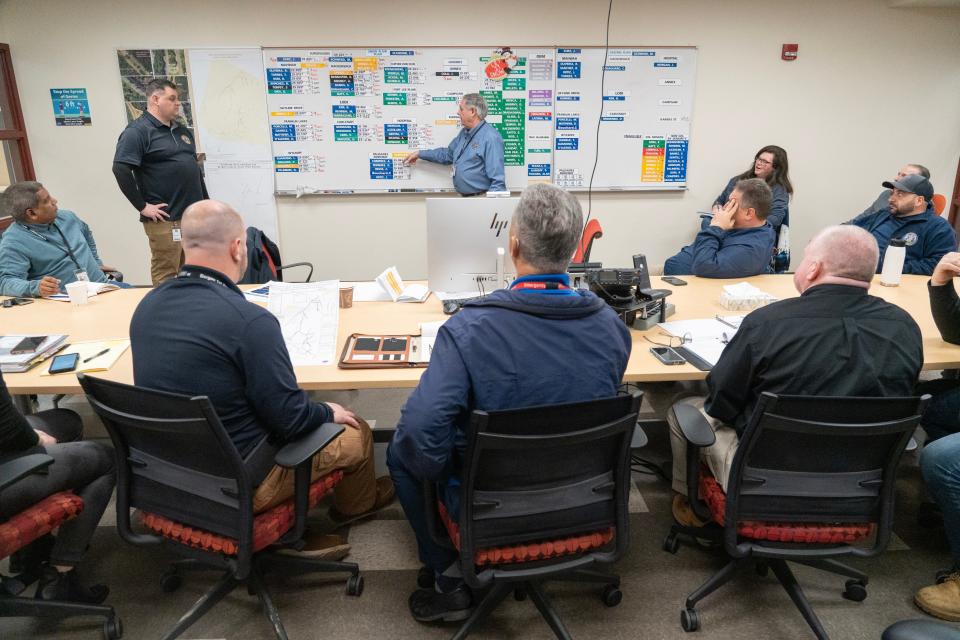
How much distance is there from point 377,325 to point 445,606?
42.1 inches

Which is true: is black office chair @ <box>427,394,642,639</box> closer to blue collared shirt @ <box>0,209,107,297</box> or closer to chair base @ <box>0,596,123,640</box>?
chair base @ <box>0,596,123,640</box>

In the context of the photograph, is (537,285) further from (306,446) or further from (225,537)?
(225,537)

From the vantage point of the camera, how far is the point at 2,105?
4.39 meters

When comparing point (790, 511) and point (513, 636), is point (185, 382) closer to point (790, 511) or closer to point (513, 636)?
point (513, 636)

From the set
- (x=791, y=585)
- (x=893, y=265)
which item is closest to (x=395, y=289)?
(x=791, y=585)

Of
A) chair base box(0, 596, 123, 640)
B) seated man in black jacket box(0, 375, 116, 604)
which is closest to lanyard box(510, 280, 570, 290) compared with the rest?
seated man in black jacket box(0, 375, 116, 604)

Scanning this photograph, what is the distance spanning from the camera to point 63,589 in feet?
6.17

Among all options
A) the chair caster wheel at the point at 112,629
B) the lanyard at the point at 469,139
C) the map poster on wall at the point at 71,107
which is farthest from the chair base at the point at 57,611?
the map poster on wall at the point at 71,107

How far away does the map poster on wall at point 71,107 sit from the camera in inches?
176

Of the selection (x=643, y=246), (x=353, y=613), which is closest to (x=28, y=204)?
(x=353, y=613)

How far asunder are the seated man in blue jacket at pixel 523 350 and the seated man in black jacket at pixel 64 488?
980 millimetres

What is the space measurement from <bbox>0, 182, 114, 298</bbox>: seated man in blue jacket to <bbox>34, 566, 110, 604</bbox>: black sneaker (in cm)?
140

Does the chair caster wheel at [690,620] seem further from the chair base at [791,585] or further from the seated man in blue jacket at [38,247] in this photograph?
the seated man in blue jacket at [38,247]

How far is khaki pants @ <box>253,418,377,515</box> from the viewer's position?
1708 millimetres
